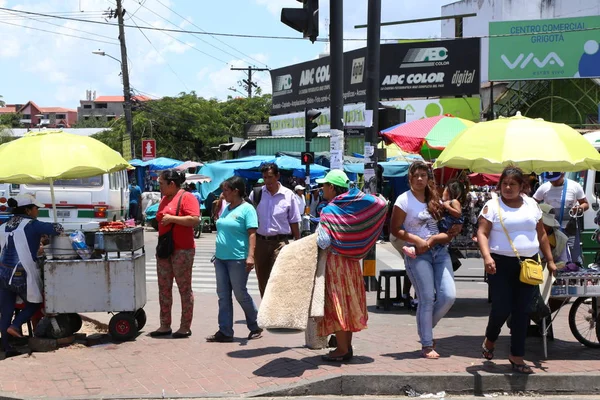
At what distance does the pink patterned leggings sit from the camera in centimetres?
825

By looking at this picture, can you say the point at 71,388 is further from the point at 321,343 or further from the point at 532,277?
the point at 532,277

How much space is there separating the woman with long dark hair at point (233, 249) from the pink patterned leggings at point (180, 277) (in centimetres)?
34

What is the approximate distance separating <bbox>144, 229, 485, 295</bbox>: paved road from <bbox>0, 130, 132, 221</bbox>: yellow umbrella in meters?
5.12

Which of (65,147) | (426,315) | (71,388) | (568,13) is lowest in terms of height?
(71,388)

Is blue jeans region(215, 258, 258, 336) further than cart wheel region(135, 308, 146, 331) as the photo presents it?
No

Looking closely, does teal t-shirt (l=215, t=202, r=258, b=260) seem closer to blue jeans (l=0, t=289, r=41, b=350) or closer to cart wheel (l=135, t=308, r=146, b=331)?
cart wheel (l=135, t=308, r=146, b=331)

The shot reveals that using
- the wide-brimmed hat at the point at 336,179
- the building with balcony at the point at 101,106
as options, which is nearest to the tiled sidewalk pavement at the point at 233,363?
the wide-brimmed hat at the point at 336,179

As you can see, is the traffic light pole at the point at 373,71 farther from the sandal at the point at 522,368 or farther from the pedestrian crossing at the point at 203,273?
the sandal at the point at 522,368

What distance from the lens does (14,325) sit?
807 cm

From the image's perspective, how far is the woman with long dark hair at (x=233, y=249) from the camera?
26.4 feet

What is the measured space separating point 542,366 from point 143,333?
4357mm

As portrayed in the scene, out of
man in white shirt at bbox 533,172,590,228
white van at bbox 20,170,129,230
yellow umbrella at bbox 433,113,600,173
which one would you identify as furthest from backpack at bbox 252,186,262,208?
white van at bbox 20,170,129,230

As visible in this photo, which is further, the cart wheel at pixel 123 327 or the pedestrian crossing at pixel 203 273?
the pedestrian crossing at pixel 203 273

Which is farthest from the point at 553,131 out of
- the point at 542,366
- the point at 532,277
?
the point at 542,366
